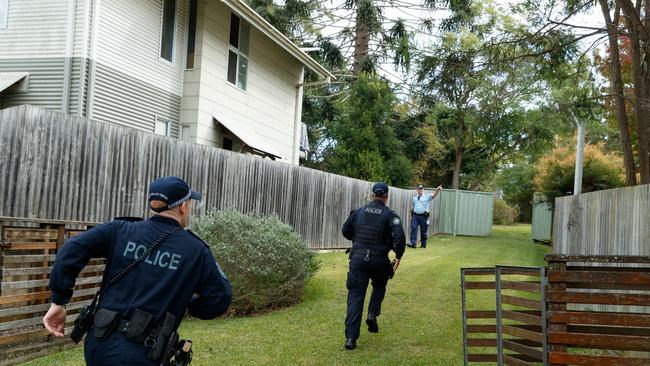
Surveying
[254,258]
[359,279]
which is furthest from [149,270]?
[254,258]

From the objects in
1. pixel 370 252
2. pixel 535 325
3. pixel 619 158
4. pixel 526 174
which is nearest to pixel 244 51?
pixel 370 252

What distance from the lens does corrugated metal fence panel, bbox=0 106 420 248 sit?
7.69 meters

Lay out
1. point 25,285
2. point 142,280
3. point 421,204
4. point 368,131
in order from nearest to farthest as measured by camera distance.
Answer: point 142,280 < point 25,285 < point 421,204 < point 368,131

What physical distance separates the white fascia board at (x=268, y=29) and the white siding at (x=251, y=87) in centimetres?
75

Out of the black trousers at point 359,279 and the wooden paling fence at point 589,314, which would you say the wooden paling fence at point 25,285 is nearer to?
the black trousers at point 359,279

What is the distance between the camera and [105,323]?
3.06m

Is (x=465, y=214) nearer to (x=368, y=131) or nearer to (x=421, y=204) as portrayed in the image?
(x=368, y=131)

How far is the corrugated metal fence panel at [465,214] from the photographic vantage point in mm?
27406

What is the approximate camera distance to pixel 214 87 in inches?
619

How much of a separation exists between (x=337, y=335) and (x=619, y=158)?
2559 centimetres

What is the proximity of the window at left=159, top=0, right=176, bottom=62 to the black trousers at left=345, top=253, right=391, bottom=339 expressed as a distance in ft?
30.7

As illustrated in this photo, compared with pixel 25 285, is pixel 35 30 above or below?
above

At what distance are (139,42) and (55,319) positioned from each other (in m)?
11.4

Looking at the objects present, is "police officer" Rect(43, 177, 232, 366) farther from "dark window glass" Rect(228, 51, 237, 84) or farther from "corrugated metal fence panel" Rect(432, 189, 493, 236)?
"corrugated metal fence panel" Rect(432, 189, 493, 236)
